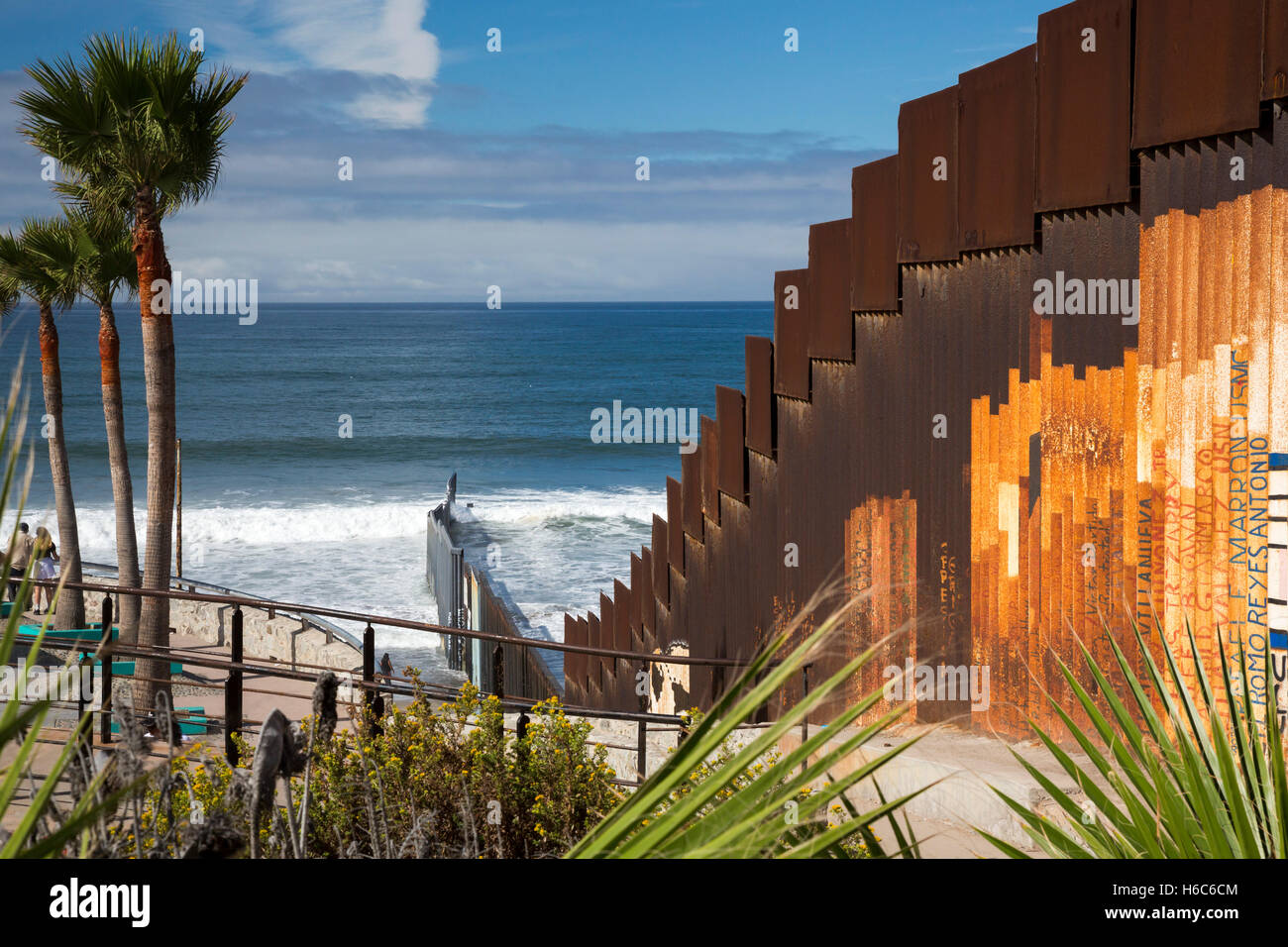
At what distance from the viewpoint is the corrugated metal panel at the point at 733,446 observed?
10648 mm

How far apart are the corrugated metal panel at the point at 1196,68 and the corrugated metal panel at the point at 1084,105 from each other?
4.8 inches

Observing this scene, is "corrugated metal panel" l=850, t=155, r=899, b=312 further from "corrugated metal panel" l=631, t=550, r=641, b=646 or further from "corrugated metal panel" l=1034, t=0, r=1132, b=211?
"corrugated metal panel" l=631, t=550, r=641, b=646

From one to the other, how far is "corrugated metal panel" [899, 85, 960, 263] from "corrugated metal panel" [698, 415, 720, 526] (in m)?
4.09

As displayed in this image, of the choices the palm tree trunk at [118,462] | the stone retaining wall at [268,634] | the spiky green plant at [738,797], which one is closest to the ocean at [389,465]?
the palm tree trunk at [118,462]

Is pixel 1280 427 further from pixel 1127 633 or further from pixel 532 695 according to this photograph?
pixel 532 695

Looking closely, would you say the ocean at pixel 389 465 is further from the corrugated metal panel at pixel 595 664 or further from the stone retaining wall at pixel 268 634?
the corrugated metal panel at pixel 595 664

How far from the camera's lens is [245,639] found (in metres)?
22.6

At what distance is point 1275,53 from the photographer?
15.5 feet

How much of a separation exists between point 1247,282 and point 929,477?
8.45 feet

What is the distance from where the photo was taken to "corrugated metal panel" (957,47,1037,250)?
6320 millimetres

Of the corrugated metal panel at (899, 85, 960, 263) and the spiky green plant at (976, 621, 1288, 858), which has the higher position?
the corrugated metal panel at (899, 85, 960, 263)

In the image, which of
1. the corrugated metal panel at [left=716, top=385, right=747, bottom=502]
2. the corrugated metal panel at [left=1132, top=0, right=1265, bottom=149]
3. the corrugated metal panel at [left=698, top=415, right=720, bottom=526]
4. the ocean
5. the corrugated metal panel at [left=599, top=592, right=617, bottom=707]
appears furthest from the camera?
the ocean

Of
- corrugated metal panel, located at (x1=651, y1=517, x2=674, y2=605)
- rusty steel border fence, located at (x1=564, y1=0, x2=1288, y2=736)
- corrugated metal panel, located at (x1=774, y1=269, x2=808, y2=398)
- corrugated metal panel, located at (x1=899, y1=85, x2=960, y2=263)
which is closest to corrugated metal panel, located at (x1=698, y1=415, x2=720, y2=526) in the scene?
corrugated metal panel, located at (x1=651, y1=517, x2=674, y2=605)
